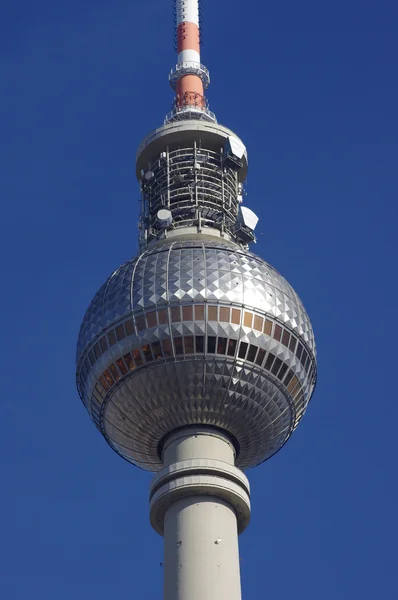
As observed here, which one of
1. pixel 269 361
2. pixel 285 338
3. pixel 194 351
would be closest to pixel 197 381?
pixel 194 351

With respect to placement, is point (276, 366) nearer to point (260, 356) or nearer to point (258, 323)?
point (260, 356)

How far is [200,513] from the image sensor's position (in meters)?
63.5

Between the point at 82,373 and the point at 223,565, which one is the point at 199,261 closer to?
the point at 82,373

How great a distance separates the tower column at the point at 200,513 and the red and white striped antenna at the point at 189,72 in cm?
2763

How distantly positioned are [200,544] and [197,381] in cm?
891

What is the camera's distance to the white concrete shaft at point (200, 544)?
2399 inches

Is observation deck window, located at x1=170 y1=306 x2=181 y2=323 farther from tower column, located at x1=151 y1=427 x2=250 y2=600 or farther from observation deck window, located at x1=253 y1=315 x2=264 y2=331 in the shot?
tower column, located at x1=151 y1=427 x2=250 y2=600

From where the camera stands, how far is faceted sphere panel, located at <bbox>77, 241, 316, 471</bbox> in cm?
6519

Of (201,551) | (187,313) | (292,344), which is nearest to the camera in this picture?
(201,551)

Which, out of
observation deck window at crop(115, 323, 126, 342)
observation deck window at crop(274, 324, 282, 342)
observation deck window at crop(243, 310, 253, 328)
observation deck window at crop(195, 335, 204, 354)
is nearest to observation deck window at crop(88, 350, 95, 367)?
observation deck window at crop(115, 323, 126, 342)

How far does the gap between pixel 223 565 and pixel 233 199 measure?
27129 millimetres

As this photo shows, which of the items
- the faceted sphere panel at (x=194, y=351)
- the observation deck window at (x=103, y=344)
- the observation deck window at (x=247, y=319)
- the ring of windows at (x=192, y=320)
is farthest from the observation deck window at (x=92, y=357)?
the observation deck window at (x=247, y=319)

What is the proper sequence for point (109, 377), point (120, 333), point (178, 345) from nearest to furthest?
point (178, 345) < point (120, 333) < point (109, 377)

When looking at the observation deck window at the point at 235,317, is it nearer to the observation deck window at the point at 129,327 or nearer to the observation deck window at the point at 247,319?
the observation deck window at the point at 247,319
